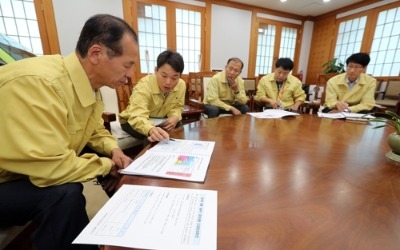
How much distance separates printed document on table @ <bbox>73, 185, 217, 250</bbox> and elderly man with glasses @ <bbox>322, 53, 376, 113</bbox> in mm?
2134

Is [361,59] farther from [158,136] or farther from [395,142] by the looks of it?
[158,136]

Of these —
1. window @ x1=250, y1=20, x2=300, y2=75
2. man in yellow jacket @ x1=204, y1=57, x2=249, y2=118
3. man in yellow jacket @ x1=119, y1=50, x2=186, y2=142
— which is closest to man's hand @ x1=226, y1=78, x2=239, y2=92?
man in yellow jacket @ x1=204, y1=57, x2=249, y2=118

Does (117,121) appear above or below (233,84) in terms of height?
below

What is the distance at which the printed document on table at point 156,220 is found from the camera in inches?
14.3

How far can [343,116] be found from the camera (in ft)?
5.39

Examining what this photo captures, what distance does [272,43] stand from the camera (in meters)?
5.55

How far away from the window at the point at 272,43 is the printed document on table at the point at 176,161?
5.21m

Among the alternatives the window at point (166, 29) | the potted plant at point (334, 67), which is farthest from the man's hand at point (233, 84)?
the potted plant at point (334, 67)

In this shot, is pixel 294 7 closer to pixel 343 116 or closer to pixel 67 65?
pixel 343 116

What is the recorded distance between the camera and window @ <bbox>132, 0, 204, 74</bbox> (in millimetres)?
4125

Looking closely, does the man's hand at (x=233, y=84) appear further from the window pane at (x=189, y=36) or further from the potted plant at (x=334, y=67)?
the potted plant at (x=334, y=67)

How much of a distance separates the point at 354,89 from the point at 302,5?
11.9 ft

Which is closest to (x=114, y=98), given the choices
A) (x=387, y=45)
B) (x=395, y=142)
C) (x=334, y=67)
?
(x=395, y=142)

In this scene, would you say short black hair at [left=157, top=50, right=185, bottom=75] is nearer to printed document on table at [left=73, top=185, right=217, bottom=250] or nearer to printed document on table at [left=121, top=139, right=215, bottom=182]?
printed document on table at [left=121, top=139, right=215, bottom=182]
